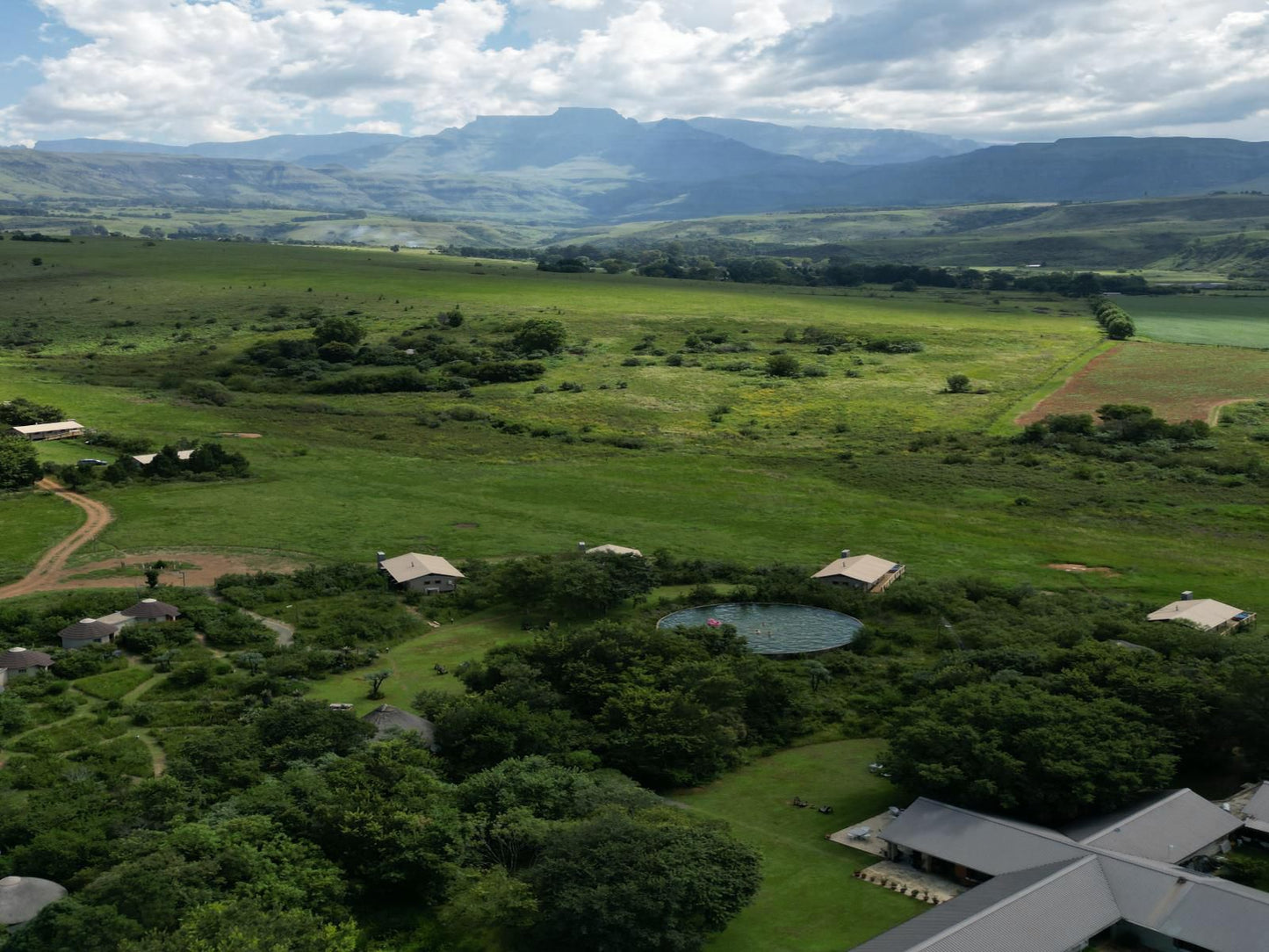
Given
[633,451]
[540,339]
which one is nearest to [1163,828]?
[633,451]

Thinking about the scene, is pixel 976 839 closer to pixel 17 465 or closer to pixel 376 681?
pixel 376 681

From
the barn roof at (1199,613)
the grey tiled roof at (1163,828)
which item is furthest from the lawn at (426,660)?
the barn roof at (1199,613)

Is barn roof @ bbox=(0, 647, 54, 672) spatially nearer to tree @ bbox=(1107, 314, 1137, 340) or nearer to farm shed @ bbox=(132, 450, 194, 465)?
farm shed @ bbox=(132, 450, 194, 465)

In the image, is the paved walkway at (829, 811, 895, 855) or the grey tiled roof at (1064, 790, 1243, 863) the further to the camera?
the paved walkway at (829, 811, 895, 855)

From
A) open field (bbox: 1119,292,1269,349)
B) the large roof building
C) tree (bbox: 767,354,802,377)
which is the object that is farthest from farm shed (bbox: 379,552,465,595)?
open field (bbox: 1119,292,1269,349)

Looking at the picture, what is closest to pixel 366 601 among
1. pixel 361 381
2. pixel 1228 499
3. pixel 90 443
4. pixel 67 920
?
pixel 67 920

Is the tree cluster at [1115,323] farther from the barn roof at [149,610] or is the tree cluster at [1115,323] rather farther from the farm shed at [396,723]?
the farm shed at [396,723]
